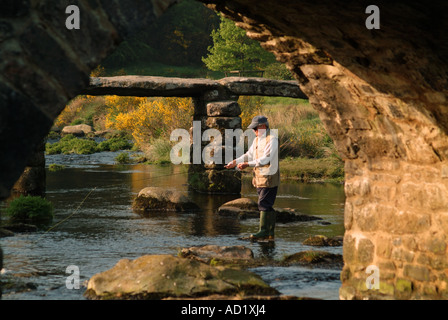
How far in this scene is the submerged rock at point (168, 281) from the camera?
20.4 ft

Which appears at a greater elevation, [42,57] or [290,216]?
[42,57]

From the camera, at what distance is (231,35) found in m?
39.2

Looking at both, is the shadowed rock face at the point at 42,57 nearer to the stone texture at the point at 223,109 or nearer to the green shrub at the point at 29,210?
the green shrub at the point at 29,210

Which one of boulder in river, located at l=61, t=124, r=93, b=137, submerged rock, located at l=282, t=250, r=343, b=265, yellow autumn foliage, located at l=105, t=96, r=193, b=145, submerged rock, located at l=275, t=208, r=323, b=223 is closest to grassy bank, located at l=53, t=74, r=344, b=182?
yellow autumn foliage, located at l=105, t=96, r=193, b=145

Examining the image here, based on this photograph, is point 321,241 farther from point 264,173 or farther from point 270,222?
point 264,173

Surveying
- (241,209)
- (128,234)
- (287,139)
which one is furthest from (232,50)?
(128,234)

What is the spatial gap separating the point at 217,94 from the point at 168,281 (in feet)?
31.6

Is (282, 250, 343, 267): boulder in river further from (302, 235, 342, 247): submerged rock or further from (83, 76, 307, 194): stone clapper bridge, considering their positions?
(83, 76, 307, 194): stone clapper bridge

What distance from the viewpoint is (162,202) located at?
13117 millimetres

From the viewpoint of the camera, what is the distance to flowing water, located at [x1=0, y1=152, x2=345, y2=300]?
7123 millimetres

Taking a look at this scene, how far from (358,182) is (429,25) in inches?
79.6

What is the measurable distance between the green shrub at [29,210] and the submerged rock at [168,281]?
5126mm

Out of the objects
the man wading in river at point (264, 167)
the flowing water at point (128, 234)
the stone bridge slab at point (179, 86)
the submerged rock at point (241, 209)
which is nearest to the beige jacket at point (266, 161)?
the man wading in river at point (264, 167)

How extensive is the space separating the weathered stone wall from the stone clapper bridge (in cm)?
913
